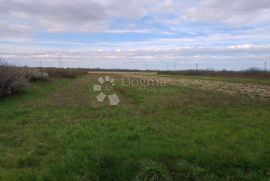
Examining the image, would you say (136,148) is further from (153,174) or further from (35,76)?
(35,76)

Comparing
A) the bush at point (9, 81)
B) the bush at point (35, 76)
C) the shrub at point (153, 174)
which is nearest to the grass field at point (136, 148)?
the shrub at point (153, 174)

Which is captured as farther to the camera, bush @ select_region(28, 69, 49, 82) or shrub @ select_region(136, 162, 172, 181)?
bush @ select_region(28, 69, 49, 82)

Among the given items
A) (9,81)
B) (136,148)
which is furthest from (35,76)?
(136,148)

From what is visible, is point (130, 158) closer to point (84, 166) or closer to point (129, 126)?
point (84, 166)

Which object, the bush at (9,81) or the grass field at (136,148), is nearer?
the grass field at (136,148)

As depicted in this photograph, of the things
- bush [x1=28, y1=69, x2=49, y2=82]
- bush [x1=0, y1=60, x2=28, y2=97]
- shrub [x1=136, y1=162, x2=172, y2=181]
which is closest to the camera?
shrub [x1=136, y1=162, x2=172, y2=181]

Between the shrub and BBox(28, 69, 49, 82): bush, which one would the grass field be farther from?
BBox(28, 69, 49, 82): bush

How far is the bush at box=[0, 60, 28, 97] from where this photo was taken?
18844mm

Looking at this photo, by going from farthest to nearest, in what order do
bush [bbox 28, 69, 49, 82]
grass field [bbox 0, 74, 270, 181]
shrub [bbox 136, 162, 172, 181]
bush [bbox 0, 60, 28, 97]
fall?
bush [bbox 28, 69, 49, 82] < bush [bbox 0, 60, 28, 97] < grass field [bbox 0, 74, 270, 181] < shrub [bbox 136, 162, 172, 181]

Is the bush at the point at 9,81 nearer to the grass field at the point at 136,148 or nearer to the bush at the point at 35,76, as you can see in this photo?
the grass field at the point at 136,148

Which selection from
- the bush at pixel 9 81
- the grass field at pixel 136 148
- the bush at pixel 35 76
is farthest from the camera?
the bush at pixel 35 76

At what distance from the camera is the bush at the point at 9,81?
18.8m

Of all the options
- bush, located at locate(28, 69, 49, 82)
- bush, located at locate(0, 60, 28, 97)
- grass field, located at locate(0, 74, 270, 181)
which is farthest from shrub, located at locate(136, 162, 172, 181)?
bush, located at locate(28, 69, 49, 82)

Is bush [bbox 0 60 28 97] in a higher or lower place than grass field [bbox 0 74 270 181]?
higher
